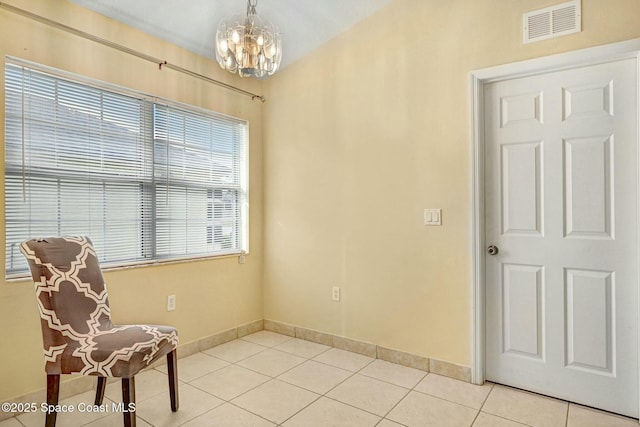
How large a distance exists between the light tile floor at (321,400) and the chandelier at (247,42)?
1.95 meters

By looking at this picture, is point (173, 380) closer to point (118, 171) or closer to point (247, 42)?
point (118, 171)

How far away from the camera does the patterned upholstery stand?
1767 mm

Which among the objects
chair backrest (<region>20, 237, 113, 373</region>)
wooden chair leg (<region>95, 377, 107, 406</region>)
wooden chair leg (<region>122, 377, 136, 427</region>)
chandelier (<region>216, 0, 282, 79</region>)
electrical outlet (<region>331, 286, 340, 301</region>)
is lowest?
wooden chair leg (<region>95, 377, 107, 406</region>)

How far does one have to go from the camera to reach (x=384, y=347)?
2914 millimetres

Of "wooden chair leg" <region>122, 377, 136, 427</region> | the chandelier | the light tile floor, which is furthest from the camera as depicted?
the light tile floor

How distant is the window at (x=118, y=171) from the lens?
2.18m

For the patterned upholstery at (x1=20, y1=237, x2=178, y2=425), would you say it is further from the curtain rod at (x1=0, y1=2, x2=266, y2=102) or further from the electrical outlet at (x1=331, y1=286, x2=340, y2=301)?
the electrical outlet at (x1=331, y1=286, x2=340, y2=301)

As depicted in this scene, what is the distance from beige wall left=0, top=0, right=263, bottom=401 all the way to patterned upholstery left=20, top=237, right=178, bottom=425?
438 mm

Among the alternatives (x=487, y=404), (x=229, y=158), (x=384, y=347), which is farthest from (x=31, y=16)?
(x=487, y=404)

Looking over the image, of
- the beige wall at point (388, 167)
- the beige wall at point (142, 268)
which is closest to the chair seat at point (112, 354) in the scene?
the beige wall at point (142, 268)

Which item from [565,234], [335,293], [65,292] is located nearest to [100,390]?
[65,292]

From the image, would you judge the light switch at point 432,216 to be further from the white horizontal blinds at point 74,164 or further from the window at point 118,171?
the white horizontal blinds at point 74,164

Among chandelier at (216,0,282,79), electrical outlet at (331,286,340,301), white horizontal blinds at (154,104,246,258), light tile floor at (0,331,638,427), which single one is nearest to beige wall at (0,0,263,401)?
white horizontal blinds at (154,104,246,258)

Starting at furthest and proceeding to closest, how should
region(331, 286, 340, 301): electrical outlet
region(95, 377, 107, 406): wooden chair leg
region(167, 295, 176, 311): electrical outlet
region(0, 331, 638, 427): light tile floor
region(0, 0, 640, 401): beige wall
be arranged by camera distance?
region(331, 286, 340, 301): electrical outlet → region(167, 295, 176, 311): electrical outlet → region(0, 0, 640, 401): beige wall → region(95, 377, 107, 406): wooden chair leg → region(0, 331, 638, 427): light tile floor
